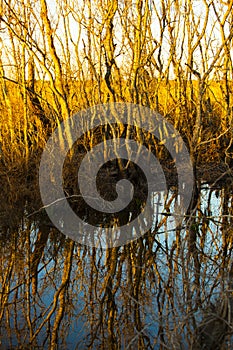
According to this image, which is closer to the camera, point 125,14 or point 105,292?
point 105,292

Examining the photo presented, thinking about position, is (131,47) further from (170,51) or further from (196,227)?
(196,227)

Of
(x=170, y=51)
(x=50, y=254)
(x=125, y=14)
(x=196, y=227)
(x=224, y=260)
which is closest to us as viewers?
(x=224, y=260)

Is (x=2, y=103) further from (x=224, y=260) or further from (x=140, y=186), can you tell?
(x=224, y=260)

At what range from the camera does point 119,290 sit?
3703 mm

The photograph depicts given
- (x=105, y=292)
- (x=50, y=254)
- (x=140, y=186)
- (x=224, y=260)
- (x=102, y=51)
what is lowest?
(x=105, y=292)

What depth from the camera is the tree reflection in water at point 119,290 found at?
2.68 m

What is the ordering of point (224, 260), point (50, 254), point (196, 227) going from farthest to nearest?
1. point (196, 227)
2. point (50, 254)
3. point (224, 260)

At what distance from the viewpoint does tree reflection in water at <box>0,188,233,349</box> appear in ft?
8.79

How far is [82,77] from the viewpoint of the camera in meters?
8.14

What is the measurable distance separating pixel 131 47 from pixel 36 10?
148cm

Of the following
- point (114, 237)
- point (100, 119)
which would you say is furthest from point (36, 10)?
point (114, 237)

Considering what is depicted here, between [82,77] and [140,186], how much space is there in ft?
7.33

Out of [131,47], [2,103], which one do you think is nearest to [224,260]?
[131,47]

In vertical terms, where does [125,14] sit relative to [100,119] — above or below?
above
